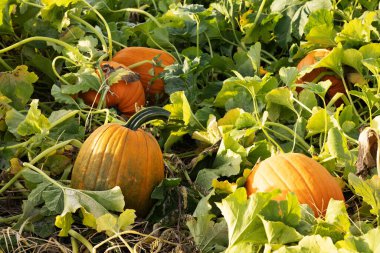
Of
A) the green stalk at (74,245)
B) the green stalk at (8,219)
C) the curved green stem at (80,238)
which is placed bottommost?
the green stalk at (8,219)

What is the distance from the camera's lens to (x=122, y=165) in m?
2.18

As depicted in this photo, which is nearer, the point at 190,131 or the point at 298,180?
the point at 298,180

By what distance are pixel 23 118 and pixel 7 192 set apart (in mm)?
255

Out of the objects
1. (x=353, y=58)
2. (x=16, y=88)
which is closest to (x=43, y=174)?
(x=16, y=88)

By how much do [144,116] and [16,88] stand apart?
570 mm

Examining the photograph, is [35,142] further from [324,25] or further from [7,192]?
[324,25]

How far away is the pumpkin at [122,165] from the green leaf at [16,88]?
498 millimetres

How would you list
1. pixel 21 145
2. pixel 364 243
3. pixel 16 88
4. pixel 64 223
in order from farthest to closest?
1. pixel 16 88
2. pixel 21 145
3. pixel 64 223
4. pixel 364 243

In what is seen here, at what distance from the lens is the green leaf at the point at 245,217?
1809 millimetres

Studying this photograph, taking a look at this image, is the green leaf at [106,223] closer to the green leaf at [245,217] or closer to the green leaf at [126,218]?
the green leaf at [126,218]

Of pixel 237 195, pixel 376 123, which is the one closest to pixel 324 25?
pixel 376 123

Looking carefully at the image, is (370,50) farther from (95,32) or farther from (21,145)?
(21,145)

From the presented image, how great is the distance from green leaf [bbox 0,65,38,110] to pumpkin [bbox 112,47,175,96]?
44 cm

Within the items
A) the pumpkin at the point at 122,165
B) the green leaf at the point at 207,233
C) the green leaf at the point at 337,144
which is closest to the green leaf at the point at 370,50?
the green leaf at the point at 337,144
